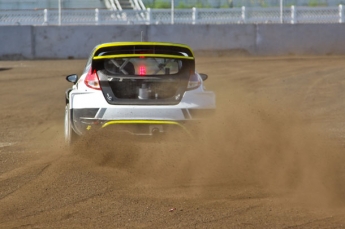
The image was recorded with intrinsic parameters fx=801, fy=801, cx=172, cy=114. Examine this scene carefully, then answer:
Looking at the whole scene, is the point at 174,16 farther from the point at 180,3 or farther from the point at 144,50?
the point at 144,50

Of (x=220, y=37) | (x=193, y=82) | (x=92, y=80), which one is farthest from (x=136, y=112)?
(x=220, y=37)

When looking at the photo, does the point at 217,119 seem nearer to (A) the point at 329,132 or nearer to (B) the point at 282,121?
(B) the point at 282,121

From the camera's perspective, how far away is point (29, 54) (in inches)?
998

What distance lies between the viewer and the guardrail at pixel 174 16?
2880cm

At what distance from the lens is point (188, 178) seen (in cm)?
826

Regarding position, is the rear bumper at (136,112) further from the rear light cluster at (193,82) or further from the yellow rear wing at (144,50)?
the yellow rear wing at (144,50)

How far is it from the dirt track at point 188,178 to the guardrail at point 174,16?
16.0 metres

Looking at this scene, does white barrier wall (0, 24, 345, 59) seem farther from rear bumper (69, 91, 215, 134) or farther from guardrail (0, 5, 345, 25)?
rear bumper (69, 91, 215, 134)

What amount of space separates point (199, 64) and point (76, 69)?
3.51 m

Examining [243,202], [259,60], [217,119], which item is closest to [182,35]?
[259,60]

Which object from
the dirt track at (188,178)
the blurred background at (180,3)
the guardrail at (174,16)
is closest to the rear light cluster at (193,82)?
the dirt track at (188,178)

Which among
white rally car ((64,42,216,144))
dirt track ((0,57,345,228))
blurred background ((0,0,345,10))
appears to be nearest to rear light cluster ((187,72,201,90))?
white rally car ((64,42,216,144))

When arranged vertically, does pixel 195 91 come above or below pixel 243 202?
above

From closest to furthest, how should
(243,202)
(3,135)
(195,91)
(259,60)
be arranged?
(243,202) < (195,91) < (3,135) < (259,60)
